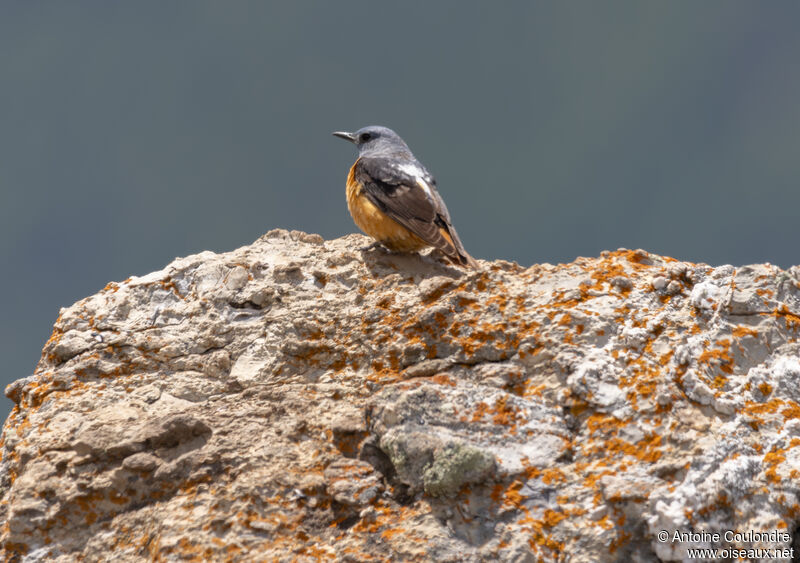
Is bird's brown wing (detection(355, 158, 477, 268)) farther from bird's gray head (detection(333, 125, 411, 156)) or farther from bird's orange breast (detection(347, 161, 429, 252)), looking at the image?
bird's gray head (detection(333, 125, 411, 156))

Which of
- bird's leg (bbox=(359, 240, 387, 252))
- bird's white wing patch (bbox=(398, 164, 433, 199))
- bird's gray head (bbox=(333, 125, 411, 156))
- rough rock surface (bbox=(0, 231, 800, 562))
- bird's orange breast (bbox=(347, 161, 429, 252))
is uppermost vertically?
bird's gray head (bbox=(333, 125, 411, 156))

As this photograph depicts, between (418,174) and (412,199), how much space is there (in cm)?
93

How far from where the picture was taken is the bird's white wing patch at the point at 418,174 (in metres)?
7.15

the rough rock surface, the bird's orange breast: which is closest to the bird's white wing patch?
the bird's orange breast

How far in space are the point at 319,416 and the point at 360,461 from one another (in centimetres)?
44

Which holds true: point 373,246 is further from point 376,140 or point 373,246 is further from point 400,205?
point 376,140

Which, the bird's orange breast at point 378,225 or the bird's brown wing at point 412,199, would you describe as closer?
the bird's brown wing at point 412,199

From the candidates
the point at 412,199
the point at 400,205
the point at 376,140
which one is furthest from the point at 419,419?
the point at 376,140

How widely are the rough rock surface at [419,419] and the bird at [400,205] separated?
885 millimetres

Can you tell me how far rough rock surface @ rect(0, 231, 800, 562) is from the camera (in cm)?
371

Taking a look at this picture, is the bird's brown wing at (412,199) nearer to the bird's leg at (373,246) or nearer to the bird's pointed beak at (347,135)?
the bird's leg at (373,246)

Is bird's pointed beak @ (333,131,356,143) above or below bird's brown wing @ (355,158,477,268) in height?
above

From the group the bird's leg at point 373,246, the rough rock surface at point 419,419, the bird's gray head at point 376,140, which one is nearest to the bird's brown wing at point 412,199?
the bird's leg at point 373,246

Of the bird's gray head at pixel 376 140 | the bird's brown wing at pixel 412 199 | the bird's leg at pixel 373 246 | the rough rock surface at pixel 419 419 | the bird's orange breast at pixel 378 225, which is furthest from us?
the bird's gray head at pixel 376 140
